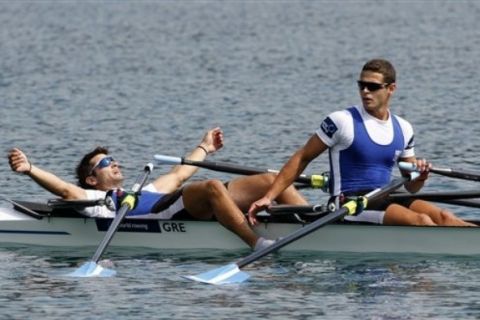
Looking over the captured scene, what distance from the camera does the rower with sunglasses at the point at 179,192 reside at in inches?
740

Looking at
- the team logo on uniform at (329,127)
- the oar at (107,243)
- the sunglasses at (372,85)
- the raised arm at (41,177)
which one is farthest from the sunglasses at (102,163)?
the sunglasses at (372,85)

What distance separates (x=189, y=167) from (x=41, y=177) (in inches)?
73.8

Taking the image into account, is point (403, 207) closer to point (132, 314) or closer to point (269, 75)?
point (132, 314)

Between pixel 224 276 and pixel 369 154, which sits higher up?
pixel 369 154

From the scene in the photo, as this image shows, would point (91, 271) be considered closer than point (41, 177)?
Yes

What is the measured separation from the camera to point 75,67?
150ft

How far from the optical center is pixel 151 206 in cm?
1953

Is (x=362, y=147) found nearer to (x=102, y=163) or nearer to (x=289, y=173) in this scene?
→ (x=289, y=173)

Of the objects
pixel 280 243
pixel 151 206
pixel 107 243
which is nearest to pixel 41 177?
pixel 151 206

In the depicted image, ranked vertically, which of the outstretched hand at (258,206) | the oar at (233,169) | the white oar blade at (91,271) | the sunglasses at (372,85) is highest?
the sunglasses at (372,85)

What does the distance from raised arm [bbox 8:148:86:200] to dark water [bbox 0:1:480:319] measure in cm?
67

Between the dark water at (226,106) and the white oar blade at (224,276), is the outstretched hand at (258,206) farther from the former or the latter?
the white oar blade at (224,276)

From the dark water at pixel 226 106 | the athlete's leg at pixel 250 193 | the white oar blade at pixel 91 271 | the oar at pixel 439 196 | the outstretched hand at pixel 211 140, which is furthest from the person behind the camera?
the outstretched hand at pixel 211 140

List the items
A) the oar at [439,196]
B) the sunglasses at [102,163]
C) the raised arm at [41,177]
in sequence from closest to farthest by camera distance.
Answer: the oar at [439,196], the raised arm at [41,177], the sunglasses at [102,163]
